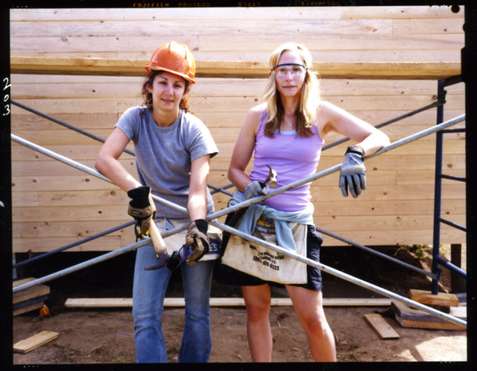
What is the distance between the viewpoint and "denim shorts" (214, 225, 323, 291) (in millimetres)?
2393

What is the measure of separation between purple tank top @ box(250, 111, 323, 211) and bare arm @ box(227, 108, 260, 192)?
59mm

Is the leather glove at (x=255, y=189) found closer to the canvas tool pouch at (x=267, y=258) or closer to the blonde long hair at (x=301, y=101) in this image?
the canvas tool pouch at (x=267, y=258)

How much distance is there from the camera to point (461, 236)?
4707 mm

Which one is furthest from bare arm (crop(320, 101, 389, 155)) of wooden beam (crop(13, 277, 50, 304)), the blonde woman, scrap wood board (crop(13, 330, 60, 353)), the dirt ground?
wooden beam (crop(13, 277, 50, 304))

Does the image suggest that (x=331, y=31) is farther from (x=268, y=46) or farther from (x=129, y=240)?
(x=129, y=240)

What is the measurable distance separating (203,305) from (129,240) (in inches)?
102

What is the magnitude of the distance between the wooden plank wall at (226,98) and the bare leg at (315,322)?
7.67 ft

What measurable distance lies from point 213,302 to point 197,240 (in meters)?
2.39

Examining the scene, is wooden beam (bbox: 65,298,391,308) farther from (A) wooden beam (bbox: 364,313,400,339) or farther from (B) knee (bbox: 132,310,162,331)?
(B) knee (bbox: 132,310,162,331)

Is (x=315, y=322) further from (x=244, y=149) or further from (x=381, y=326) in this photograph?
(x=381, y=326)

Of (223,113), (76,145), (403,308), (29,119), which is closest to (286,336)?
(403,308)

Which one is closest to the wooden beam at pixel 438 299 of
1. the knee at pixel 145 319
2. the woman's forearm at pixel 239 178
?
the woman's forearm at pixel 239 178

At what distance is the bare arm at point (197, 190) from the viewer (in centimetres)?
222

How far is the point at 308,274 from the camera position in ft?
7.84
